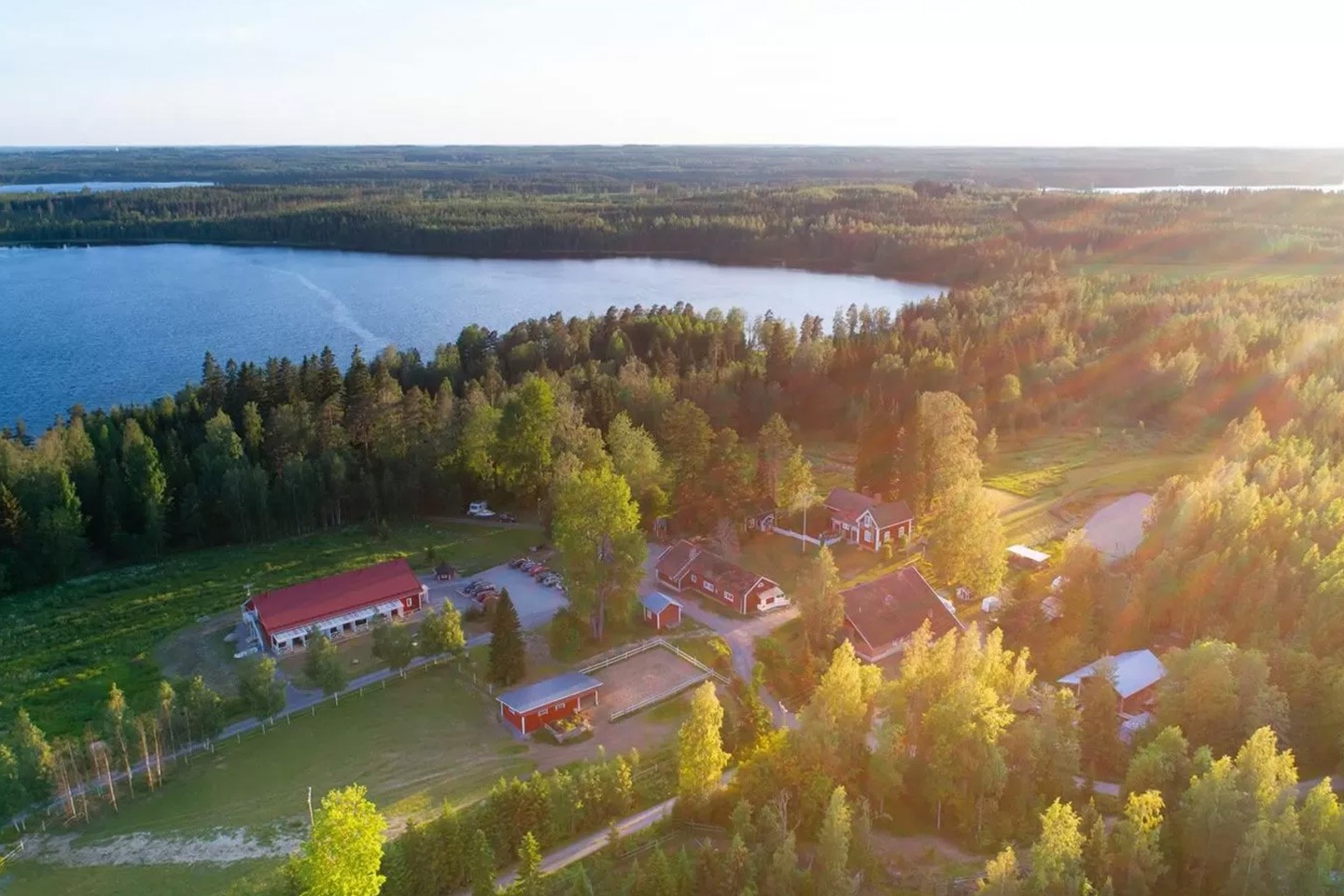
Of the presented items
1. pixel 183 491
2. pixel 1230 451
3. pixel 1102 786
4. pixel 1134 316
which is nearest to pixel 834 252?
pixel 1134 316

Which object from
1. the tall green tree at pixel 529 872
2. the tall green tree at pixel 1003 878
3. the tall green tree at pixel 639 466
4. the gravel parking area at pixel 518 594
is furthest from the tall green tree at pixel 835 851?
the tall green tree at pixel 639 466

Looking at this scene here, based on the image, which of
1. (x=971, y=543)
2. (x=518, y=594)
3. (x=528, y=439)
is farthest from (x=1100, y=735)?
(x=528, y=439)

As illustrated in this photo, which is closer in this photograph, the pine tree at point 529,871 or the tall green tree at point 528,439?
the pine tree at point 529,871

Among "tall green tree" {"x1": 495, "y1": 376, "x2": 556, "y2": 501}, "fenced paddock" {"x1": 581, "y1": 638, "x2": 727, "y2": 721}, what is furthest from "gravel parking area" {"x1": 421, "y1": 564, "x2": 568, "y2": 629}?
"tall green tree" {"x1": 495, "y1": 376, "x2": 556, "y2": 501}

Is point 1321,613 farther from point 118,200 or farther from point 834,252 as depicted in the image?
point 118,200

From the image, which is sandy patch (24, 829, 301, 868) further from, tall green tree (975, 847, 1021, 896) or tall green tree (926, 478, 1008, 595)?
tall green tree (926, 478, 1008, 595)

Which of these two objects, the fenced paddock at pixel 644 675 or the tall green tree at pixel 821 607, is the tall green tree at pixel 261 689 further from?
the tall green tree at pixel 821 607

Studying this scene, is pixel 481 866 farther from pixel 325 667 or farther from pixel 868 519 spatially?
pixel 868 519
